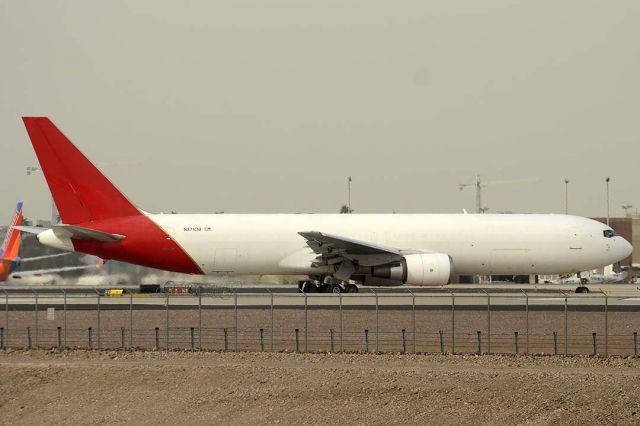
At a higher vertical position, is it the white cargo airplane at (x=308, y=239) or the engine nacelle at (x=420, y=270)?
the white cargo airplane at (x=308, y=239)

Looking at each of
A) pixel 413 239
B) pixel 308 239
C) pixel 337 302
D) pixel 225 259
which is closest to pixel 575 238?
pixel 413 239

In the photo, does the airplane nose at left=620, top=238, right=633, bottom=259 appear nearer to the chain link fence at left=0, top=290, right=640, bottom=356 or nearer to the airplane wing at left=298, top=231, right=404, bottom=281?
the chain link fence at left=0, top=290, right=640, bottom=356

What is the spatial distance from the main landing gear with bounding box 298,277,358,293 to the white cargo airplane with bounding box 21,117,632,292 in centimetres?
6

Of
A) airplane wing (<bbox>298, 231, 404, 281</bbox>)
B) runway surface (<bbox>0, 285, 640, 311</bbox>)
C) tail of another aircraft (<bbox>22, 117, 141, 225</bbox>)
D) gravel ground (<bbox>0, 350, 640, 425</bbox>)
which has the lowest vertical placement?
gravel ground (<bbox>0, 350, 640, 425</bbox>)

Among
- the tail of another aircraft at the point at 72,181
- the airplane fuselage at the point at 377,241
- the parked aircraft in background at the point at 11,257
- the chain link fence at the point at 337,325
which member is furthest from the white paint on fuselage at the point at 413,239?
the parked aircraft in background at the point at 11,257

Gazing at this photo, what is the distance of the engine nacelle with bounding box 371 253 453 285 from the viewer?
51.7 metres

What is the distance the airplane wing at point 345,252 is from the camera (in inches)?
2041

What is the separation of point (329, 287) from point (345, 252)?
2.48m

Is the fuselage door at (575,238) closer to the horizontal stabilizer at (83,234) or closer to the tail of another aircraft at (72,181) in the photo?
the tail of another aircraft at (72,181)

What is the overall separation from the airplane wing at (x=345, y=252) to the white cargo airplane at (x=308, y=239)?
0.06 meters

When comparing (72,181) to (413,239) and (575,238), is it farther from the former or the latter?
(575,238)

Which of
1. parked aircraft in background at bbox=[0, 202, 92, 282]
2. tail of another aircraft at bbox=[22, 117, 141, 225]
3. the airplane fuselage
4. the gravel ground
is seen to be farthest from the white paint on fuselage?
the gravel ground

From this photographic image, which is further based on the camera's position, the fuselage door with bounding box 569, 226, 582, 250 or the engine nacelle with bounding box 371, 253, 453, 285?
the fuselage door with bounding box 569, 226, 582, 250

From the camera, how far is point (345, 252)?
2080 inches
